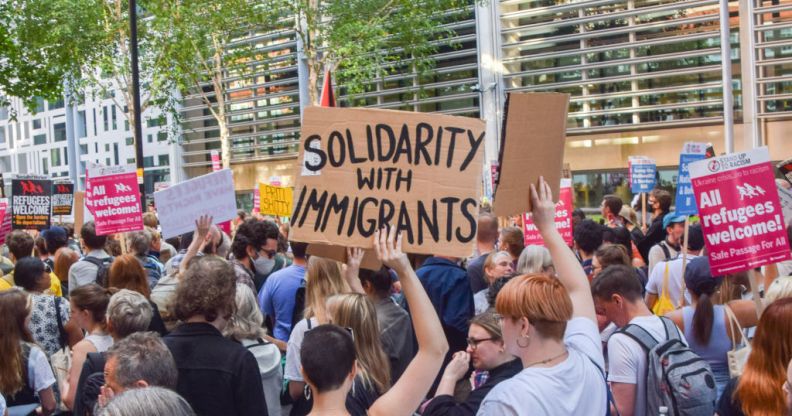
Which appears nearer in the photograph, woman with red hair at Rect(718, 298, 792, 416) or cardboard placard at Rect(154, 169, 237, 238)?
woman with red hair at Rect(718, 298, 792, 416)

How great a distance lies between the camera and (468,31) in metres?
33.6

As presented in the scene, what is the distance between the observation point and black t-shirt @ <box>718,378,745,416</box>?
3.80m

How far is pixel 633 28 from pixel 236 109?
64.8 ft

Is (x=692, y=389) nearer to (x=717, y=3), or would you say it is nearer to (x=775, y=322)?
(x=775, y=322)

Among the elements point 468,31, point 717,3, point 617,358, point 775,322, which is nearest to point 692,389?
point 617,358

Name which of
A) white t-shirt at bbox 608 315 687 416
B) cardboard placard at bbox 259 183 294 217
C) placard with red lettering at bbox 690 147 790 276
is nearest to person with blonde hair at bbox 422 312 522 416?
white t-shirt at bbox 608 315 687 416

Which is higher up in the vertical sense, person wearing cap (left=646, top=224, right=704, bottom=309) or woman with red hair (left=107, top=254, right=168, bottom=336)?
woman with red hair (left=107, top=254, right=168, bottom=336)

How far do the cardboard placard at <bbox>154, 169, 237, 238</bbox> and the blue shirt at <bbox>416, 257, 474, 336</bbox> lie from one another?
2372 mm

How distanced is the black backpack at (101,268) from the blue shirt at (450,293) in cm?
265

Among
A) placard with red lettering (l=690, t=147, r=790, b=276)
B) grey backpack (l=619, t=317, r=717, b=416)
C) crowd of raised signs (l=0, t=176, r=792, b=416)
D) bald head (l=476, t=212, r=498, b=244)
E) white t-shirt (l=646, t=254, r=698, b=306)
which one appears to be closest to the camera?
crowd of raised signs (l=0, t=176, r=792, b=416)

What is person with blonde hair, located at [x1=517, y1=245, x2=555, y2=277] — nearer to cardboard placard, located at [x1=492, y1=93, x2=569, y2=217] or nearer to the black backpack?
cardboard placard, located at [x1=492, y1=93, x2=569, y2=217]

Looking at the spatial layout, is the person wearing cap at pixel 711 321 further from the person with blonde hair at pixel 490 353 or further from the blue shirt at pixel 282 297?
the blue shirt at pixel 282 297

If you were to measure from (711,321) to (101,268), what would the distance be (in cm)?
550

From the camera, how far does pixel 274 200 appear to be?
51.3 feet
